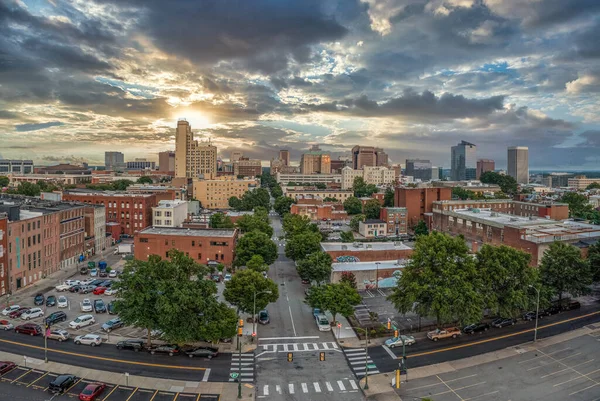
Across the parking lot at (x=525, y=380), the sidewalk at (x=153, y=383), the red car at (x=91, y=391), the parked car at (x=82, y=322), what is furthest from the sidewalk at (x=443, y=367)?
the parked car at (x=82, y=322)

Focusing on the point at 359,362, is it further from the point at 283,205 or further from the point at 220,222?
the point at 283,205

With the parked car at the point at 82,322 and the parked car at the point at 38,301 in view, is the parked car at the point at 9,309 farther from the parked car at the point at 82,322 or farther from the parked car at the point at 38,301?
the parked car at the point at 82,322

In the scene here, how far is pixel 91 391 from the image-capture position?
32.8 meters

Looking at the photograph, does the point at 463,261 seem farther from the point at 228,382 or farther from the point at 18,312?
the point at 18,312

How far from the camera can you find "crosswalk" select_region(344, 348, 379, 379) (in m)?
38.6

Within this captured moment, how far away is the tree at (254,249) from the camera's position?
7388 centimetres

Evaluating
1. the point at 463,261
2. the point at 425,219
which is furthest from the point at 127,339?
the point at 425,219

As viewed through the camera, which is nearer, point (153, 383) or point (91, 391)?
point (91, 391)

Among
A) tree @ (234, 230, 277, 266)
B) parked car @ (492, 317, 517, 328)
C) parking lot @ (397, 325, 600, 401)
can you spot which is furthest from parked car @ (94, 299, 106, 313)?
parked car @ (492, 317, 517, 328)

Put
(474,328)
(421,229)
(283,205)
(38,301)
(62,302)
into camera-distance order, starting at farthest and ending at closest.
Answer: (283,205) < (421,229) < (38,301) < (62,302) < (474,328)

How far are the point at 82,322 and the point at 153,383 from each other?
60.7 feet

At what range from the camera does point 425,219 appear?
124125mm

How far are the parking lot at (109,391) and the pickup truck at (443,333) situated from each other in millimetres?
25376

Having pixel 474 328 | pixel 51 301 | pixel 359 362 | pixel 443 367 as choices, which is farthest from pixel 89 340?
pixel 474 328
